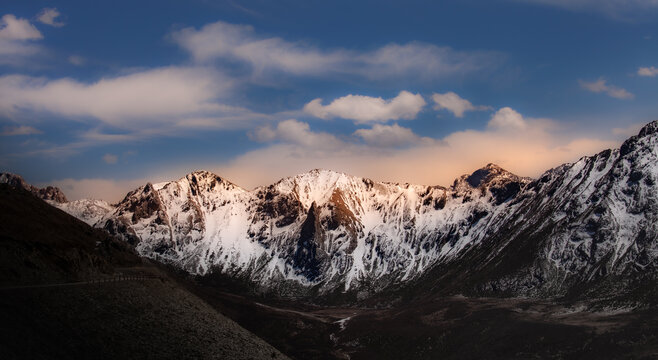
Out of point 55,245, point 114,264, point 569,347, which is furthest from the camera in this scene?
point 569,347

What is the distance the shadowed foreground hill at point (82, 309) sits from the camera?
71.9 metres

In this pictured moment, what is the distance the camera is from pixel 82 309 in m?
80.1

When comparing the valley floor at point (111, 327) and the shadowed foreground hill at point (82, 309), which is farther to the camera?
the shadowed foreground hill at point (82, 309)

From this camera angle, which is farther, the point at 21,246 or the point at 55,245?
the point at 55,245

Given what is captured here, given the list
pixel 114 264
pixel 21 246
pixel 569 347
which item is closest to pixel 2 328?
pixel 21 246

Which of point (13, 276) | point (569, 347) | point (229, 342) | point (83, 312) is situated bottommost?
point (569, 347)

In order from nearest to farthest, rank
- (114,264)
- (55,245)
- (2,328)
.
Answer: (2,328), (55,245), (114,264)

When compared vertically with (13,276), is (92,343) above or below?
below

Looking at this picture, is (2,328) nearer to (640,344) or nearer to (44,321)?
(44,321)

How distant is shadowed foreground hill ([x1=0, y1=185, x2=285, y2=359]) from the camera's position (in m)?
71.9

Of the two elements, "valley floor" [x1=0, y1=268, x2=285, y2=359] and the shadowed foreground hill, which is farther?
the shadowed foreground hill

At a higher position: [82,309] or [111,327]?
[82,309]

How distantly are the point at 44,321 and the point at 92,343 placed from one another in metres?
6.54

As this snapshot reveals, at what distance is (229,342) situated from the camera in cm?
9125
